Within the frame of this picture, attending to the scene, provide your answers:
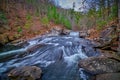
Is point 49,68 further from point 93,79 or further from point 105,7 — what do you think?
point 105,7

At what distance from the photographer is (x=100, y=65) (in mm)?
7035

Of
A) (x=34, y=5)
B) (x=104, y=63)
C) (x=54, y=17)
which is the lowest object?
(x=104, y=63)

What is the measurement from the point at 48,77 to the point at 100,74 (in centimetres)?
208

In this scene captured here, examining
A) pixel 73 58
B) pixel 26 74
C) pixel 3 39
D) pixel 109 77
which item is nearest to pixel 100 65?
pixel 109 77

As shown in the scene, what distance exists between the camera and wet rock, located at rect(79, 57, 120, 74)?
6.78m

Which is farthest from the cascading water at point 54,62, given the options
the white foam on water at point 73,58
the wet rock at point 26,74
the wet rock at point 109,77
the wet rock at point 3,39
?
the wet rock at point 3,39

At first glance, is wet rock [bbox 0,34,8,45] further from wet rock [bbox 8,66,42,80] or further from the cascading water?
wet rock [bbox 8,66,42,80]

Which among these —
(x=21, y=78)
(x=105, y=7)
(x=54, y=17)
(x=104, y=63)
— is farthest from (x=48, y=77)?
(x=54, y=17)

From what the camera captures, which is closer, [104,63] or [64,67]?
[104,63]

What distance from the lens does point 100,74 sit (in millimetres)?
6469

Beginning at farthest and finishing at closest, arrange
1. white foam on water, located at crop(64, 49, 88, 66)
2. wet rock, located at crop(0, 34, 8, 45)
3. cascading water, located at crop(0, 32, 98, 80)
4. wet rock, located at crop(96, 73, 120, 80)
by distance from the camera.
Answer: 1. wet rock, located at crop(0, 34, 8, 45)
2. white foam on water, located at crop(64, 49, 88, 66)
3. cascading water, located at crop(0, 32, 98, 80)
4. wet rock, located at crop(96, 73, 120, 80)

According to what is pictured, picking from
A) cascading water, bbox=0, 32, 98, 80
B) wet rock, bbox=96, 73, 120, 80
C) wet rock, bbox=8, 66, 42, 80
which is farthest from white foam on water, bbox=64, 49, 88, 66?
wet rock, bbox=96, 73, 120, 80

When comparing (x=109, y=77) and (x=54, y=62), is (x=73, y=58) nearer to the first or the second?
(x=54, y=62)

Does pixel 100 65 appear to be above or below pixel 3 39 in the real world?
below
